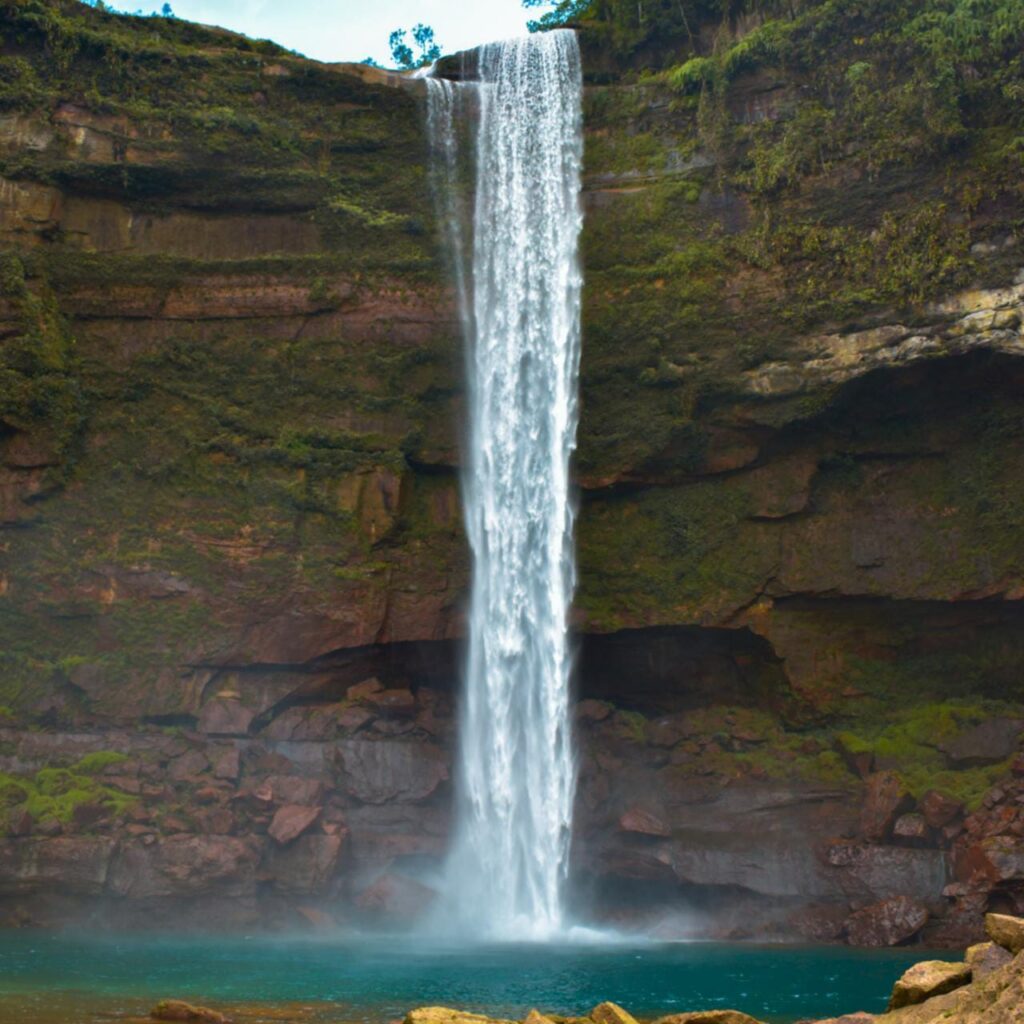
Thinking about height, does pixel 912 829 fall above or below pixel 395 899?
above

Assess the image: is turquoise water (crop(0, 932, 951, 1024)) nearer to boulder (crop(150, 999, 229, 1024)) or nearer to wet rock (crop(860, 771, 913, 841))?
boulder (crop(150, 999, 229, 1024))

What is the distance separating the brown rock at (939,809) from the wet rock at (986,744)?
1978 millimetres

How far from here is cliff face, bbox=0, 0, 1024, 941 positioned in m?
27.4

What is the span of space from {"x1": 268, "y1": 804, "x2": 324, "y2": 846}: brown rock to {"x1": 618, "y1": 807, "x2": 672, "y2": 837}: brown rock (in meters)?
6.50

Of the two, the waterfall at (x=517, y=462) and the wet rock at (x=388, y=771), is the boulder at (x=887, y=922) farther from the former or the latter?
the wet rock at (x=388, y=771)

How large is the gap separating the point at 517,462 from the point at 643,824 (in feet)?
28.8

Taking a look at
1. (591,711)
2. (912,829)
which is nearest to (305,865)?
(591,711)

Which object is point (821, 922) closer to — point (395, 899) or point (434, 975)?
point (395, 899)

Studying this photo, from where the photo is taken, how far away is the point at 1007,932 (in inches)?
446

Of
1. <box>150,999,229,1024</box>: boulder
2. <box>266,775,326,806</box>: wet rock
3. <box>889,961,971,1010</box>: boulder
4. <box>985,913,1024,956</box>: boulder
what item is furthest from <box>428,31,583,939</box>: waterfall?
<box>985,913,1024,956</box>: boulder

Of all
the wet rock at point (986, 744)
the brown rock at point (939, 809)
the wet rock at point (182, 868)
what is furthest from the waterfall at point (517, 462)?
the wet rock at point (986, 744)

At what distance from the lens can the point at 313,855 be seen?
26547 millimetres

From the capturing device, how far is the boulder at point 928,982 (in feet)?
37.7

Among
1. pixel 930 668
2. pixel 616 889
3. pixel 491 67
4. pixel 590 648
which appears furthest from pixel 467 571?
pixel 491 67
